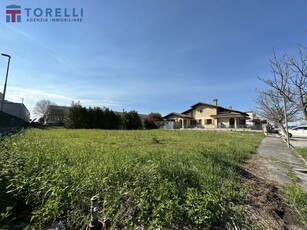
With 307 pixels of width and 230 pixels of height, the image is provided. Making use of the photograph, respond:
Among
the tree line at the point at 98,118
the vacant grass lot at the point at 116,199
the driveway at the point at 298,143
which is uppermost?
the tree line at the point at 98,118

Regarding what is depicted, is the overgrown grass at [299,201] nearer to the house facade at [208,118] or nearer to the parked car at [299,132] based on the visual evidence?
the parked car at [299,132]

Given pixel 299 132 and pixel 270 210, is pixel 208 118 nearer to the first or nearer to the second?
pixel 299 132

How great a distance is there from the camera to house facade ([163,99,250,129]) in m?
33.4

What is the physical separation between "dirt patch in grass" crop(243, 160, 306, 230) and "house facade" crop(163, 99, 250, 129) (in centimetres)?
3215

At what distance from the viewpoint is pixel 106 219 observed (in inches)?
70.3

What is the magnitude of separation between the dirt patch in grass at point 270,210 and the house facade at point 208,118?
32154 mm

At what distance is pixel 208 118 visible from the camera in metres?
36.2

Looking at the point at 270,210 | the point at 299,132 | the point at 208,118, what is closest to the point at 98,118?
the point at 208,118

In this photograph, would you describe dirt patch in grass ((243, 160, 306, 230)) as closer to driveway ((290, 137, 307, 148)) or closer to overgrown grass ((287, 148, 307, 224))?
overgrown grass ((287, 148, 307, 224))

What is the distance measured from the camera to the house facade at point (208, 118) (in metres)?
33.4

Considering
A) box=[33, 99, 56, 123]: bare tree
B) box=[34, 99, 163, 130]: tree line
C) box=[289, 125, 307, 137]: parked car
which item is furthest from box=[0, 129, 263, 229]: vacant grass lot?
box=[33, 99, 56, 123]: bare tree

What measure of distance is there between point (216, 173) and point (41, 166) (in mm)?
3520

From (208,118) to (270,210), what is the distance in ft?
117

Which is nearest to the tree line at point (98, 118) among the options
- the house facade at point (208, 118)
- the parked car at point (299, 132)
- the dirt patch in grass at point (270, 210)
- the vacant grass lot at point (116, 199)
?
the house facade at point (208, 118)
